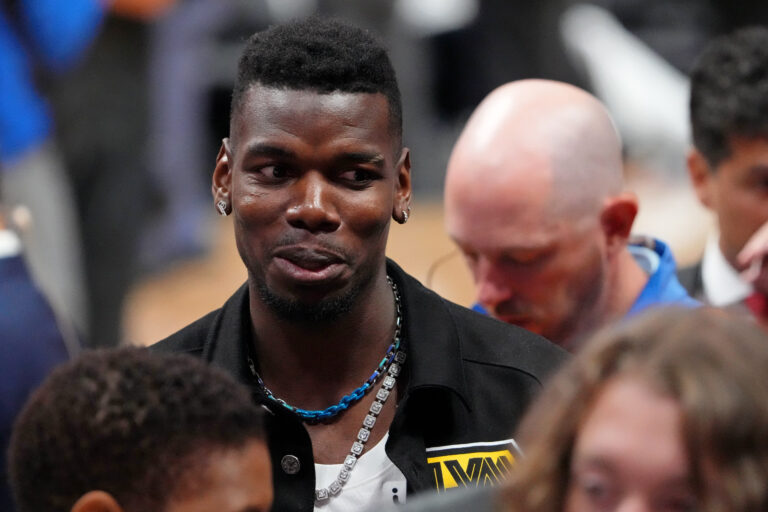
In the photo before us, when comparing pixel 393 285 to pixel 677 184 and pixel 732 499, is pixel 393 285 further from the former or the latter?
pixel 677 184

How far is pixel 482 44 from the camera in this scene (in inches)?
321

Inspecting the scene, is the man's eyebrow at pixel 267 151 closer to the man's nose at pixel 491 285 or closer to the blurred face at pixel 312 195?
the blurred face at pixel 312 195

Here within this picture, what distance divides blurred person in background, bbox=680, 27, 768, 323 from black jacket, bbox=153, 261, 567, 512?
3.12 feet

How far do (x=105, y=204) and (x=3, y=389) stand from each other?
2885 mm

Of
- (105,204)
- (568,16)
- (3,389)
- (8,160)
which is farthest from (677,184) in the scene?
(3,389)

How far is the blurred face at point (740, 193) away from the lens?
11.2 feet

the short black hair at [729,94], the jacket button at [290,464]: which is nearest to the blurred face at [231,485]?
the jacket button at [290,464]

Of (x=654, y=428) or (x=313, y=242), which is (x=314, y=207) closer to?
(x=313, y=242)

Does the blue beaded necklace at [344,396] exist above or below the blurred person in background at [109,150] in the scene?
above

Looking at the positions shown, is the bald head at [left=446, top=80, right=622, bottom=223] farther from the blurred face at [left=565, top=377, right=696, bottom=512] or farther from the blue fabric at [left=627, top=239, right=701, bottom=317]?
the blurred face at [left=565, top=377, right=696, bottom=512]

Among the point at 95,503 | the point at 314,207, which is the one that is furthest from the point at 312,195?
the point at 95,503

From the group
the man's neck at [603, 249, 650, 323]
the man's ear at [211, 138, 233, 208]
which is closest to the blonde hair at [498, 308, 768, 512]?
the man's ear at [211, 138, 233, 208]

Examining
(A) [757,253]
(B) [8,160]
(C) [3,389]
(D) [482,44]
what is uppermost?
(A) [757,253]

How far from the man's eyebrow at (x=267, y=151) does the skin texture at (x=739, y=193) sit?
141 centimetres
